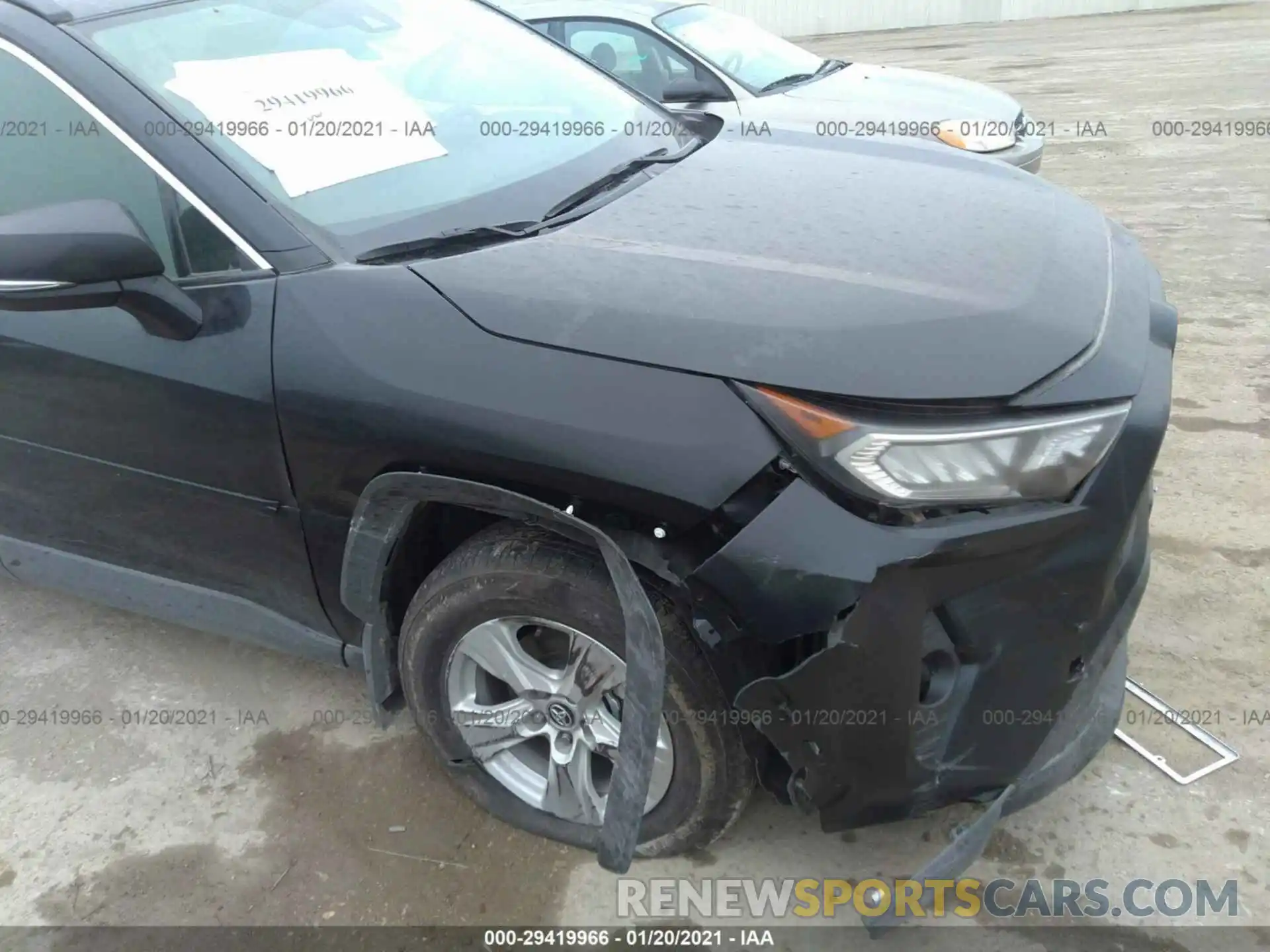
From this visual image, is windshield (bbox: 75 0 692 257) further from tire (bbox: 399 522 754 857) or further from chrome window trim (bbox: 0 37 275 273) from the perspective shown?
tire (bbox: 399 522 754 857)

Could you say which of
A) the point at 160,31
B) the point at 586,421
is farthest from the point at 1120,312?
the point at 160,31

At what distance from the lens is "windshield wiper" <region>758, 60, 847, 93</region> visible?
574 centimetres

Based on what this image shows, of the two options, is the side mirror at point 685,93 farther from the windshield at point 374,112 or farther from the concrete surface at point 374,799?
the concrete surface at point 374,799

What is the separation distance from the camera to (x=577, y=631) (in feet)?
6.03

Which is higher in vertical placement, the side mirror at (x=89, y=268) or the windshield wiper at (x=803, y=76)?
the side mirror at (x=89, y=268)

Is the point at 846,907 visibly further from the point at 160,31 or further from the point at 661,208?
the point at 160,31

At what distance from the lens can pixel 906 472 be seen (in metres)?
1.58

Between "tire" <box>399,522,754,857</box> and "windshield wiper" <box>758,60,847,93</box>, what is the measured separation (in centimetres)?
451

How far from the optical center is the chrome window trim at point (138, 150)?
1.91 meters

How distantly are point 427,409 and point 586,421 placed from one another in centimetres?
31

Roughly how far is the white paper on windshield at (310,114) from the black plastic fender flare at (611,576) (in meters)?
0.70

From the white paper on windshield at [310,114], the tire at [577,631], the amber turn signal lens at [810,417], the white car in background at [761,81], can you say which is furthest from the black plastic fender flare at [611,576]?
the white car in background at [761,81]


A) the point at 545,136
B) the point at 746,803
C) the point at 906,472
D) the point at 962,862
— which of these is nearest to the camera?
the point at 906,472

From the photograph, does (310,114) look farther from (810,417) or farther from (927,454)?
(927,454)
